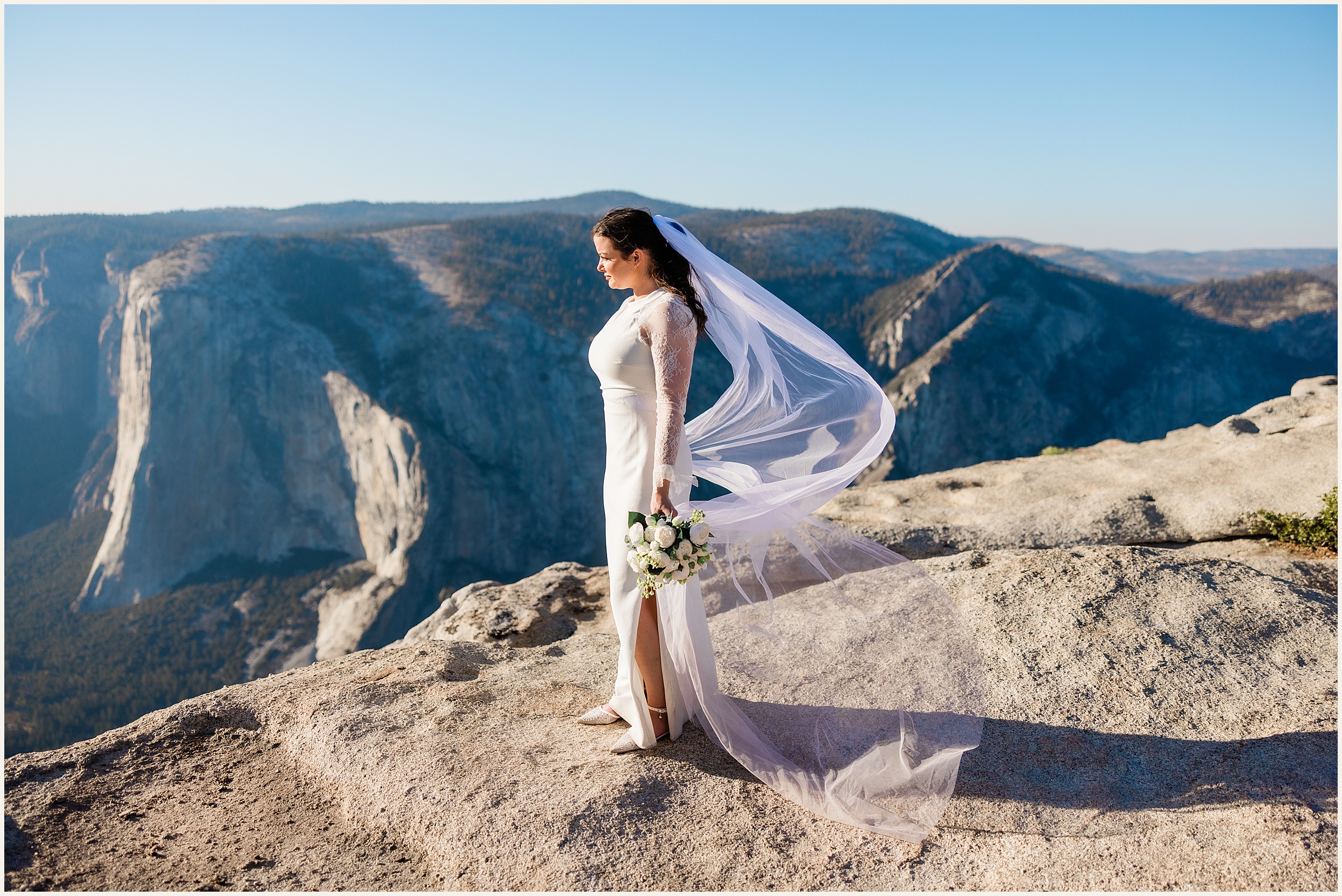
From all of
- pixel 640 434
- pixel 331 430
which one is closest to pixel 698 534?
pixel 640 434

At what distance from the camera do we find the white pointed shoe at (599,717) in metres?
4.38

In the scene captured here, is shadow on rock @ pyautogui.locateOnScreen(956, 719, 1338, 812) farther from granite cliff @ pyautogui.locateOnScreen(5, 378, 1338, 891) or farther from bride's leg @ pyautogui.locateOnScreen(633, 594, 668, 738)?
bride's leg @ pyautogui.locateOnScreen(633, 594, 668, 738)

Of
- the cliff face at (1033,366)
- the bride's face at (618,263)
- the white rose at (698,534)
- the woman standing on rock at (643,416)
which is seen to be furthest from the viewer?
the cliff face at (1033,366)

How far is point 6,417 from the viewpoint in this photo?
101 m

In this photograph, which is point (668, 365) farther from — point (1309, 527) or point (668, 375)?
point (1309, 527)

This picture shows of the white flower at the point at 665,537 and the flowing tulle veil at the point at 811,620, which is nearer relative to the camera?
the white flower at the point at 665,537

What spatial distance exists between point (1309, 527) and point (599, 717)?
7.25 m

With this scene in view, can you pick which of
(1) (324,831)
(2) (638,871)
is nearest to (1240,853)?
(2) (638,871)

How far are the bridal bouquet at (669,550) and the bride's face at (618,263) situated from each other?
128 centimetres

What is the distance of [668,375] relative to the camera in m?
3.74

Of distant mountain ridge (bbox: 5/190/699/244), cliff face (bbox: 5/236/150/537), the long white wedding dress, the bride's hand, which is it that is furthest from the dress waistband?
cliff face (bbox: 5/236/150/537)

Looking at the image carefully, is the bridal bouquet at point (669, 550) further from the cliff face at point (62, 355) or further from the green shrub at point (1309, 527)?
the cliff face at point (62, 355)

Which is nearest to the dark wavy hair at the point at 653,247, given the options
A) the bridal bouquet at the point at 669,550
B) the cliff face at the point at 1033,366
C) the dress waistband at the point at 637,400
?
the dress waistband at the point at 637,400

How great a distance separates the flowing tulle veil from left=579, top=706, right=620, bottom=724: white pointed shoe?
48 cm
